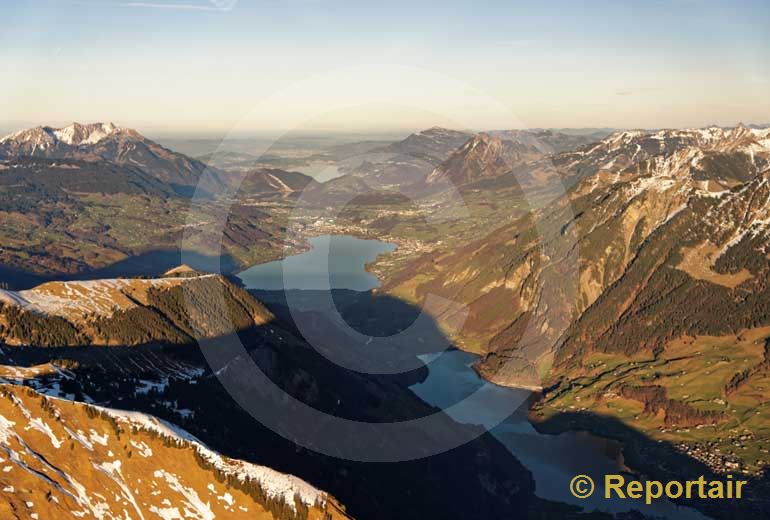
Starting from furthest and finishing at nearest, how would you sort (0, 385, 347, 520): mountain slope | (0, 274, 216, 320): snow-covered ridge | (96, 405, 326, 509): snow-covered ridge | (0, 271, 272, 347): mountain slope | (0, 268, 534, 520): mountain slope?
1. (0, 274, 216, 320): snow-covered ridge
2. (0, 271, 272, 347): mountain slope
3. (0, 268, 534, 520): mountain slope
4. (96, 405, 326, 509): snow-covered ridge
5. (0, 385, 347, 520): mountain slope

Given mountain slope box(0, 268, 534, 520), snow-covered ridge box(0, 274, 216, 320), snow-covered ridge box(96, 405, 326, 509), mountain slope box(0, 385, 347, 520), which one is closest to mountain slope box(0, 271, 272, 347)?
snow-covered ridge box(0, 274, 216, 320)

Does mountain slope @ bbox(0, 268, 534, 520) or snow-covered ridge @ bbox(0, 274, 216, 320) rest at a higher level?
snow-covered ridge @ bbox(0, 274, 216, 320)

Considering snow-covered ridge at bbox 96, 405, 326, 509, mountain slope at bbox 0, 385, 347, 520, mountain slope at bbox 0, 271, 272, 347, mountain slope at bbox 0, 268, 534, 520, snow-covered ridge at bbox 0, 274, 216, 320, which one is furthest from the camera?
snow-covered ridge at bbox 0, 274, 216, 320

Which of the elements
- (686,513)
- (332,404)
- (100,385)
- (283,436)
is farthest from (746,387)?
(100,385)

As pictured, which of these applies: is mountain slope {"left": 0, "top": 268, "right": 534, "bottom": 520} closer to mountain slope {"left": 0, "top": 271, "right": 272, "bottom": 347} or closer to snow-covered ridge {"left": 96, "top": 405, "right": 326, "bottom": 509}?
mountain slope {"left": 0, "top": 271, "right": 272, "bottom": 347}

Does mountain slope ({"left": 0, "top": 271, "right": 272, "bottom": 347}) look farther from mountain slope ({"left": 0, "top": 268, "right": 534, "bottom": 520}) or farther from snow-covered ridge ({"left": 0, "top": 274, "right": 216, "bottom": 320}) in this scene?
mountain slope ({"left": 0, "top": 268, "right": 534, "bottom": 520})

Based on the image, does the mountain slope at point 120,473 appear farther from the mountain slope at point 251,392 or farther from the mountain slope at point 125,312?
the mountain slope at point 125,312

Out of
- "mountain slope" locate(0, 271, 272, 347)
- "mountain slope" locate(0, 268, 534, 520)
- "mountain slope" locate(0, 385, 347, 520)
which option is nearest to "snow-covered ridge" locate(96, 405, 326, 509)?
"mountain slope" locate(0, 385, 347, 520)

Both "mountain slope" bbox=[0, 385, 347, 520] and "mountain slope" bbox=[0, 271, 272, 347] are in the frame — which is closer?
"mountain slope" bbox=[0, 385, 347, 520]

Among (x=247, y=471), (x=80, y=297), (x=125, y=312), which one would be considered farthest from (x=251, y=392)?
(x=247, y=471)
